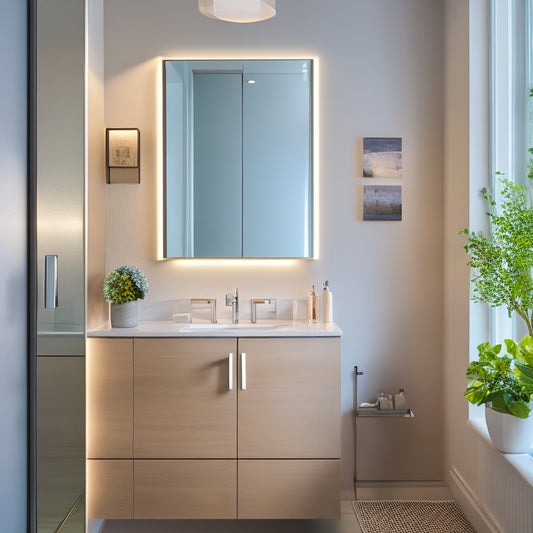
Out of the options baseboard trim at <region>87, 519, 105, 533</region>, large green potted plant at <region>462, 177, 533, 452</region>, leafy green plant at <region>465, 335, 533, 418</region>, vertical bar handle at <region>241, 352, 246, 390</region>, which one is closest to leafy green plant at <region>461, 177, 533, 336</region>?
Result: large green potted plant at <region>462, 177, 533, 452</region>

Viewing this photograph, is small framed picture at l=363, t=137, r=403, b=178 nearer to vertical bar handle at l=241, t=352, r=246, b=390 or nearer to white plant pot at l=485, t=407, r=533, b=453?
vertical bar handle at l=241, t=352, r=246, b=390

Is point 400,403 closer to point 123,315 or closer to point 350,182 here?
point 350,182

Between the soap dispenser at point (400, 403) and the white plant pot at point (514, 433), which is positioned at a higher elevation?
the white plant pot at point (514, 433)

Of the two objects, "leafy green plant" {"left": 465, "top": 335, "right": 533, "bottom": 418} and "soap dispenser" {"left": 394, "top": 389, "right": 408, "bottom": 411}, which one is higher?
"leafy green plant" {"left": 465, "top": 335, "right": 533, "bottom": 418}

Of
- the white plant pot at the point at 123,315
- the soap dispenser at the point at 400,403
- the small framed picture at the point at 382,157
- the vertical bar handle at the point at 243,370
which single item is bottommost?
the soap dispenser at the point at 400,403

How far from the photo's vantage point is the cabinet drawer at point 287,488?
2352mm

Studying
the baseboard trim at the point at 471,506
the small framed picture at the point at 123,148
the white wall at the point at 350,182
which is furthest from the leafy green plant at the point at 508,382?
the small framed picture at the point at 123,148

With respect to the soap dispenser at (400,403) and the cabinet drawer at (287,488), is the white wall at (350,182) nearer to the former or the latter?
the soap dispenser at (400,403)

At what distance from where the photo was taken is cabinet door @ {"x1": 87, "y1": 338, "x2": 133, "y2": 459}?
2.36m

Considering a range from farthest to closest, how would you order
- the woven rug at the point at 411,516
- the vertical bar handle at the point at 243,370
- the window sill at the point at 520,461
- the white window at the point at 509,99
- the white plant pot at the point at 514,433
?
the woven rug at the point at 411,516 < the vertical bar handle at the point at 243,370 < the white window at the point at 509,99 < the white plant pot at the point at 514,433 < the window sill at the point at 520,461

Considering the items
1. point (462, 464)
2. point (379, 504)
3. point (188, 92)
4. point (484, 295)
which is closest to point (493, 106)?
point (484, 295)

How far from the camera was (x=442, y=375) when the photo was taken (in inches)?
111

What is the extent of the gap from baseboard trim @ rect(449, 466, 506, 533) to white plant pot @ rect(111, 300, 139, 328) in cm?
169

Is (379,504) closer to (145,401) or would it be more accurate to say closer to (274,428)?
(274,428)
